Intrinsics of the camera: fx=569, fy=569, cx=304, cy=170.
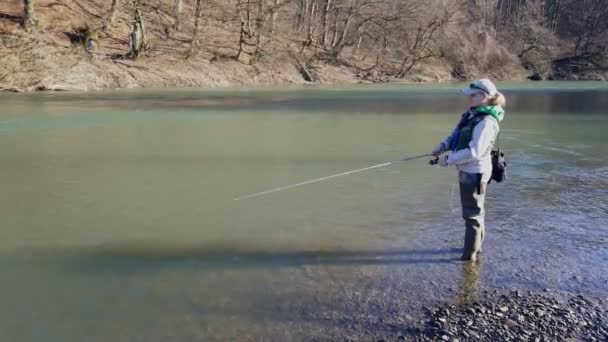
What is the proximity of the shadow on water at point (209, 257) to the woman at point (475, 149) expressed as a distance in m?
0.44

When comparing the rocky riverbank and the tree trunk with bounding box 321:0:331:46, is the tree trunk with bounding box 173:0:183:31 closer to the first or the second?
the tree trunk with bounding box 321:0:331:46

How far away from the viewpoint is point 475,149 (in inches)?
199

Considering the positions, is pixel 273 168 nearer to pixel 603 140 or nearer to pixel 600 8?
pixel 603 140

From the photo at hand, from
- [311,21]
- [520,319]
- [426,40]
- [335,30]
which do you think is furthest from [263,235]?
[426,40]

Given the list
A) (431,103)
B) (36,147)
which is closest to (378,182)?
(36,147)

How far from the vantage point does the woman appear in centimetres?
507

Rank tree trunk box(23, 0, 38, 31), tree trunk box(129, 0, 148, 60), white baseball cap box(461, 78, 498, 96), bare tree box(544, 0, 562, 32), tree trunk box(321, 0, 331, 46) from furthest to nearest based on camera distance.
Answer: bare tree box(544, 0, 562, 32) → tree trunk box(321, 0, 331, 46) → tree trunk box(129, 0, 148, 60) → tree trunk box(23, 0, 38, 31) → white baseball cap box(461, 78, 498, 96)

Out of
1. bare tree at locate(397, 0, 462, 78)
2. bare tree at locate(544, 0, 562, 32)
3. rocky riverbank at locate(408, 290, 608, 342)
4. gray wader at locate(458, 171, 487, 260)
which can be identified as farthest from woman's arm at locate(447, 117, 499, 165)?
bare tree at locate(544, 0, 562, 32)

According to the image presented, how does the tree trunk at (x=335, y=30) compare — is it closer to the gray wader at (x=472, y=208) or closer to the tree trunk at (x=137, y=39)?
the tree trunk at (x=137, y=39)

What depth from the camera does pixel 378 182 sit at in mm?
8883

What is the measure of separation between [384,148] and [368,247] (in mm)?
6202

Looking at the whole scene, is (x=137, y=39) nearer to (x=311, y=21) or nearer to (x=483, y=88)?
(x=311, y=21)

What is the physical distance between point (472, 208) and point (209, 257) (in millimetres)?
2595

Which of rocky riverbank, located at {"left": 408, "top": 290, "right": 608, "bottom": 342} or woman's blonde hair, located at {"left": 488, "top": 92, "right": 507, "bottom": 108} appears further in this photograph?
woman's blonde hair, located at {"left": 488, "top": 92, "right": 507, "bottom": 108}
